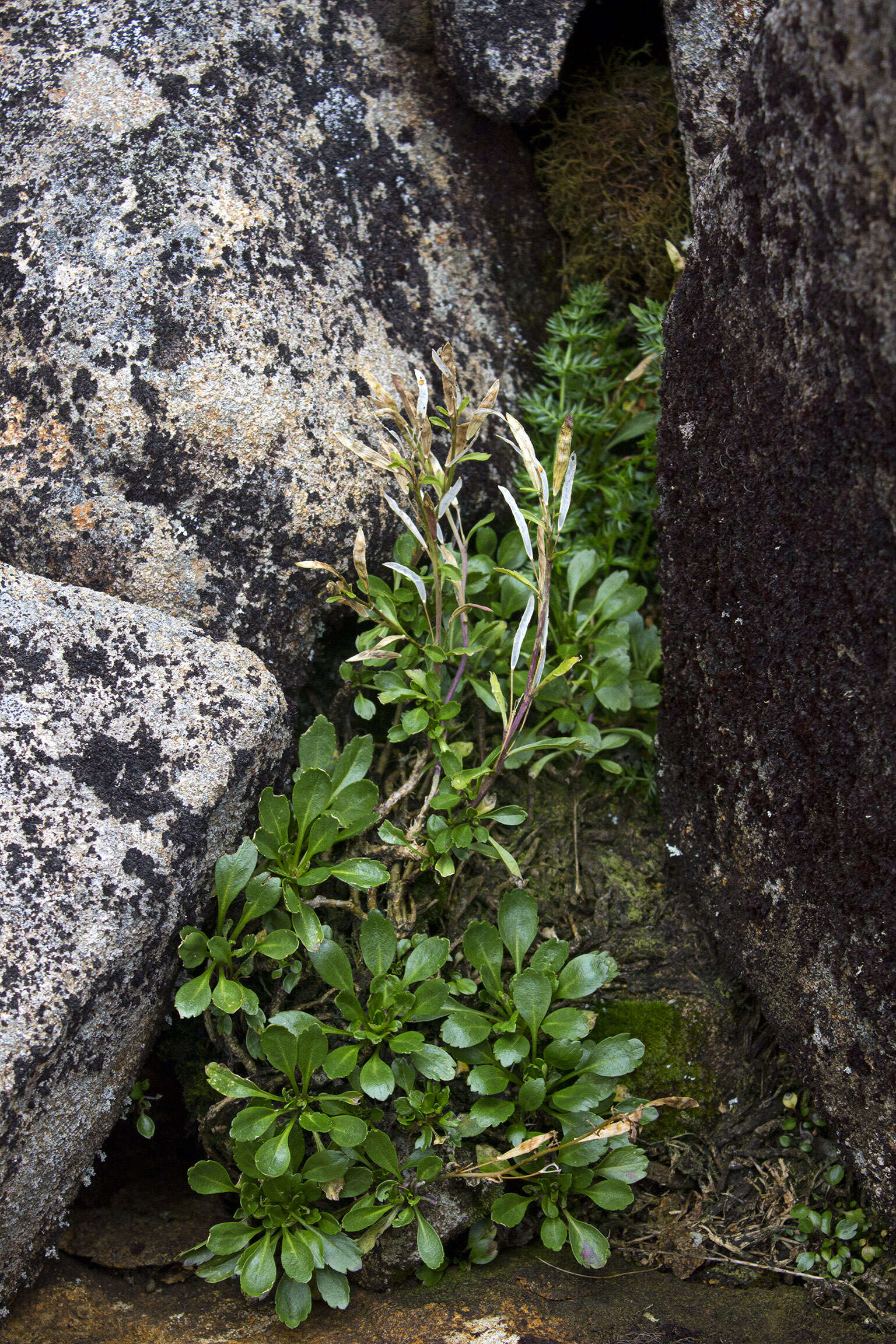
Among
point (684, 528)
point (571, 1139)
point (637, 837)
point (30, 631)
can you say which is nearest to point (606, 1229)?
point (571, 1139)

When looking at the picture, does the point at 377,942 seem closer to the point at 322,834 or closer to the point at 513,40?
the point at 322,834

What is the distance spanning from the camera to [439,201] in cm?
257

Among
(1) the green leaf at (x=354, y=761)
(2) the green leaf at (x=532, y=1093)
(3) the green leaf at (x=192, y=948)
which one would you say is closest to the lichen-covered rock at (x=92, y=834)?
(3) the green leaf at (x=192, y=948)

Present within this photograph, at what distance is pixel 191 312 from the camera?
2.11 m

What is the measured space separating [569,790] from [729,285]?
1212mm

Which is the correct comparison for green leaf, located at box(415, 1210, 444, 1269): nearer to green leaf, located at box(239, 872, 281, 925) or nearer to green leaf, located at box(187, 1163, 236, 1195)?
green leaf, located at box(187, 1163, 236, 1195)

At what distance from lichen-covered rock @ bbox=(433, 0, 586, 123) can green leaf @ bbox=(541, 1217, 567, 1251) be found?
2663 mm

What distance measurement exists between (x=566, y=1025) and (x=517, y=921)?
0.78 feet

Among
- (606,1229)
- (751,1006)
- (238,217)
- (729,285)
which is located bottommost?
(606,1229)

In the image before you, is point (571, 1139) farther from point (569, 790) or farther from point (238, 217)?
point (238, 217)

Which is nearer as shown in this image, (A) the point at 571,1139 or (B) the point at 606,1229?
(A) the point at 571,1139

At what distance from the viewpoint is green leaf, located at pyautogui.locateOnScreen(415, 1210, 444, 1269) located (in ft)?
6.07

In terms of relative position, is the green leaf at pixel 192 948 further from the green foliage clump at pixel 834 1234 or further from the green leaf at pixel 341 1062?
the green foliage clump at pixel 834 1234

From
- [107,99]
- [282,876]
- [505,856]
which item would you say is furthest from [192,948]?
A: [107,99]
